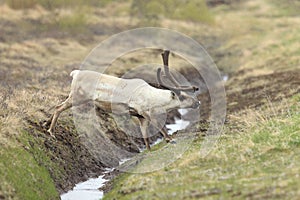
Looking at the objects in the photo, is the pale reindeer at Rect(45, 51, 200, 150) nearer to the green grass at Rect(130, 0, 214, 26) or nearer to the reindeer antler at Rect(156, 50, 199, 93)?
the reindeer antler at Rect(156, 50, 199, 93)

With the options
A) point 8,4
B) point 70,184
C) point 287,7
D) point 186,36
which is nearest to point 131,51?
point 186,36

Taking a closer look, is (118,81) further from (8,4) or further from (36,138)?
(8,4)

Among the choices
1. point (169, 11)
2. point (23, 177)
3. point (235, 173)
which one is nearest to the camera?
point (235, 173)

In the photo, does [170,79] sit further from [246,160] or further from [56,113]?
[246,160]

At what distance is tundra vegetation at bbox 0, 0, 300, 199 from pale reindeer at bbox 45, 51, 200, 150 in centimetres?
116

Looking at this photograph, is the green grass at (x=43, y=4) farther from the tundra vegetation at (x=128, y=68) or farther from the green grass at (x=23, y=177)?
the green grass at (x=23, y=177)

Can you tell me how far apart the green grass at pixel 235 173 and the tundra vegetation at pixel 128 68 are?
23 millimetres

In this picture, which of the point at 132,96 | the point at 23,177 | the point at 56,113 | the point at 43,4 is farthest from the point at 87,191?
the point at 43,4

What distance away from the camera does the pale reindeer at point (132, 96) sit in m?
16.4

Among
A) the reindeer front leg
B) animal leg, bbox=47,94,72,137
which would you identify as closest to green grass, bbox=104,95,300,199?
the reindeer front leg

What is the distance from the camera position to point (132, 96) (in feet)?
53.7

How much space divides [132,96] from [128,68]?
16115mm

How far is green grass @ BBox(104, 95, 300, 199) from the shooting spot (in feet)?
37.0

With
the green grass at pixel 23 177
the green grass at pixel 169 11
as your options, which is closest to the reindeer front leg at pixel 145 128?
the green grass at pixel 23 177
